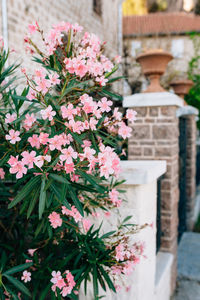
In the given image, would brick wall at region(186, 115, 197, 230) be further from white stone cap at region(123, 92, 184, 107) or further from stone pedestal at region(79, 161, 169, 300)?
stone pedestal at region(79, 161, 169, 300)

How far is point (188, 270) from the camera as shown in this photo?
4219 mm

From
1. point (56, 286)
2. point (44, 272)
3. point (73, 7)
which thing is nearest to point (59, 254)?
point (44, 272)

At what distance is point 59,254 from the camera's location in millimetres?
2246

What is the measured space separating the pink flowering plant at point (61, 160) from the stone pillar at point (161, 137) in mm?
1136

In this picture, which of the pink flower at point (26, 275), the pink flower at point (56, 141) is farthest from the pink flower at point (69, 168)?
the pink flower at point (26, 275)

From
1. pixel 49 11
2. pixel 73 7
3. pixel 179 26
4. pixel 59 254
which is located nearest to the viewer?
pixel 59 254

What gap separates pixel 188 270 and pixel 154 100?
2.31 m

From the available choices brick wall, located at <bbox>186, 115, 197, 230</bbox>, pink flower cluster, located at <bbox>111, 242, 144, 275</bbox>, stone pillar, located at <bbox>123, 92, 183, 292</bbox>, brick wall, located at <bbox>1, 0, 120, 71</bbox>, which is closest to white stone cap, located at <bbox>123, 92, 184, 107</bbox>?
stone pillar, located at <bbox>123, 92, 183, 292</bbox>

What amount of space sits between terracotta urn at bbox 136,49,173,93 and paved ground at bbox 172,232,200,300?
2354mm

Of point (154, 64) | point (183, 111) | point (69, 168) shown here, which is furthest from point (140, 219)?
point (183, 111)

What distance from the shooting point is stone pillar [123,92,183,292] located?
3.37 meters

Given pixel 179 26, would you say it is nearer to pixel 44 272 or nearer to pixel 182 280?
pixel 182 280

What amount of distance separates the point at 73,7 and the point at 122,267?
23.6 feet

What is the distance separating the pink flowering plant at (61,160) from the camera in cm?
166
